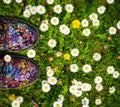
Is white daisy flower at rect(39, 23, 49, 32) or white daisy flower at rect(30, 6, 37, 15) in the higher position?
white daisy flower at rect(30, 6, 37, 15)

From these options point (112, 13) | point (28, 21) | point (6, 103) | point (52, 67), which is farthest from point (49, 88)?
point (112, 13)

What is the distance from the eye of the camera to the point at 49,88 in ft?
7.58

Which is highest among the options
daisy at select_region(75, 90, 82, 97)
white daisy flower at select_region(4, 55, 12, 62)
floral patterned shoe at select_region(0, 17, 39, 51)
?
floral patterned shoe at select_region(0, 17, 39, 51)

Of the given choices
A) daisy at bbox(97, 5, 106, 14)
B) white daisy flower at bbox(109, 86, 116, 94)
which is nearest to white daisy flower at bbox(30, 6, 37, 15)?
daisy at bbox(97, 5, 106, 14)

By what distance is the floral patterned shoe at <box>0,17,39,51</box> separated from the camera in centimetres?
219

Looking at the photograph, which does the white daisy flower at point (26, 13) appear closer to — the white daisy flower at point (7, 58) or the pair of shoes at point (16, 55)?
the pair of shoes at point (16, 55)

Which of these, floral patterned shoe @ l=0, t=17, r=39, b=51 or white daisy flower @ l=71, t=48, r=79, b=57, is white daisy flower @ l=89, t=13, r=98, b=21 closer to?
white daisy flower @ l=71, t=48, r=79, b=57

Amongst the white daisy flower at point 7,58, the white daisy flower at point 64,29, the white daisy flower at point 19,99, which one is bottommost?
the white daisy flower at point 19,99

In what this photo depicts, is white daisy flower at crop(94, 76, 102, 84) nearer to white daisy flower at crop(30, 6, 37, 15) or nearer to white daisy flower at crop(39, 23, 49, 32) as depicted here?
white daisy flower at crop(39, 23, 49, 32)

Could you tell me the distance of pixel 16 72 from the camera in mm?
2234

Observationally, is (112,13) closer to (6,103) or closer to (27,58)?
(27,58)

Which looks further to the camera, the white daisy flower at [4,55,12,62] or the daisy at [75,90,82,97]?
the daisy at [75,90,82,97]

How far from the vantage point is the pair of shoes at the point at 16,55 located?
2.20 m

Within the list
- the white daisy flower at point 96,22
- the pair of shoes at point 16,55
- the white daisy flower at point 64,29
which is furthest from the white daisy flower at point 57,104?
the white daisy flower at point 96,22
